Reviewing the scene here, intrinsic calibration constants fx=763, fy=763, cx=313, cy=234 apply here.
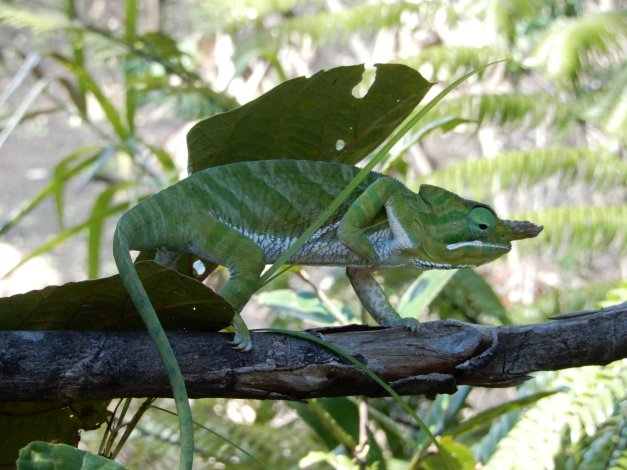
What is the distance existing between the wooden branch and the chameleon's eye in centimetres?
13

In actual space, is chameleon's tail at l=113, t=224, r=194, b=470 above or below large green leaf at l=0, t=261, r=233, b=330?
below

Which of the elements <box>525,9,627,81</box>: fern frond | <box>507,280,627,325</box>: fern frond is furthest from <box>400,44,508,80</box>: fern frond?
<box>507,280,627,325</box>: fern frond

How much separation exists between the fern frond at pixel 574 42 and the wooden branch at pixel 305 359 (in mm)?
1540

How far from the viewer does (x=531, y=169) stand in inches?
83.5

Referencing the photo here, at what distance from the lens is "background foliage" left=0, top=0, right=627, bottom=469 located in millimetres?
1106

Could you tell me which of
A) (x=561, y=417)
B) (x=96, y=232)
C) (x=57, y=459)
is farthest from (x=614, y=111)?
(x=57, y=459)

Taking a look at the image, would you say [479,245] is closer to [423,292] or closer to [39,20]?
[423,292]

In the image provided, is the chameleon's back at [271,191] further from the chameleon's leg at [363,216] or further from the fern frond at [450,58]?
the fern frond at [450,58]

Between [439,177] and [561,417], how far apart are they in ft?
3.56

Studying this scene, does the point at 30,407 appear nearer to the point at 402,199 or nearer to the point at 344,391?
the point at 344,391

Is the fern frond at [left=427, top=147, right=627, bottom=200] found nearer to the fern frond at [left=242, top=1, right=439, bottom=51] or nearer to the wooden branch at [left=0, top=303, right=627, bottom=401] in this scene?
the fern frond at [left=242, top=1, right=439, bottom=51]

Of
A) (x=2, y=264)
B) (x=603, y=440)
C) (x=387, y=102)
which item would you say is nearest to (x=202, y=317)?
(x=387, y=102)

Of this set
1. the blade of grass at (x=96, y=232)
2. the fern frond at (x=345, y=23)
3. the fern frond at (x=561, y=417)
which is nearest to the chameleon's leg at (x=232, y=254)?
the fern frond at (x=561, y=417)

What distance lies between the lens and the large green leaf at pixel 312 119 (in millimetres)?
809
